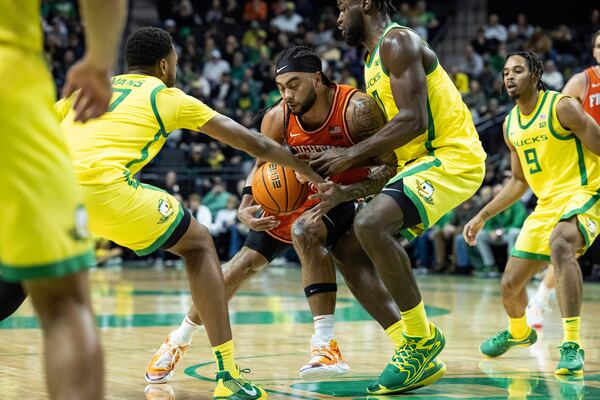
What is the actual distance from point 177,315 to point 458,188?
13.5 feet

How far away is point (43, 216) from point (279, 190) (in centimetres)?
288

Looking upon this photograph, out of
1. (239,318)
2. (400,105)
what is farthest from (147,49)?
(239,318)

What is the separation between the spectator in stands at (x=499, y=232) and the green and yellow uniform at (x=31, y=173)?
11724mm

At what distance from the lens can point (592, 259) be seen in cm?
1316

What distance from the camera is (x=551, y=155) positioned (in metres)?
6.02

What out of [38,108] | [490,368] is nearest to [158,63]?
[38,108]

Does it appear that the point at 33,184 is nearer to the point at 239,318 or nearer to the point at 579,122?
the point at 579,122

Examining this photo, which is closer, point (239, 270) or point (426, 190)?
point (426, 190)

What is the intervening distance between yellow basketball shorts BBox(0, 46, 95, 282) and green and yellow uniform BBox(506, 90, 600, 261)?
4127mm

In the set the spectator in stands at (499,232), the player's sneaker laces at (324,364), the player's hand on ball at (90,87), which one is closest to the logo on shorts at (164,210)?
the player's sneaker laces at (324,364)

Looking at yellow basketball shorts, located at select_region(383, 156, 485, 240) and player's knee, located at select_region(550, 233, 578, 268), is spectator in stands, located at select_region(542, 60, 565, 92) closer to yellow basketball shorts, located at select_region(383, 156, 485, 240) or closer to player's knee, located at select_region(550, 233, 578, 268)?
player's knee, located at select_region(550, 233, 578, 268)

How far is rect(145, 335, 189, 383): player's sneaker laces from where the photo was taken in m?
4.82

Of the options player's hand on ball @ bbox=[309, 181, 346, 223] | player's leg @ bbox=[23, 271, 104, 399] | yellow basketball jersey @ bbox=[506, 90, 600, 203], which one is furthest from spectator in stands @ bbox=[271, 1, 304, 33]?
player's leg @ bbox=[23, 271, 104, 399]

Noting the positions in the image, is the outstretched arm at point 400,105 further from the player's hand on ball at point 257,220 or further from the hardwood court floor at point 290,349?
the hardwood court floor at point 290,349
